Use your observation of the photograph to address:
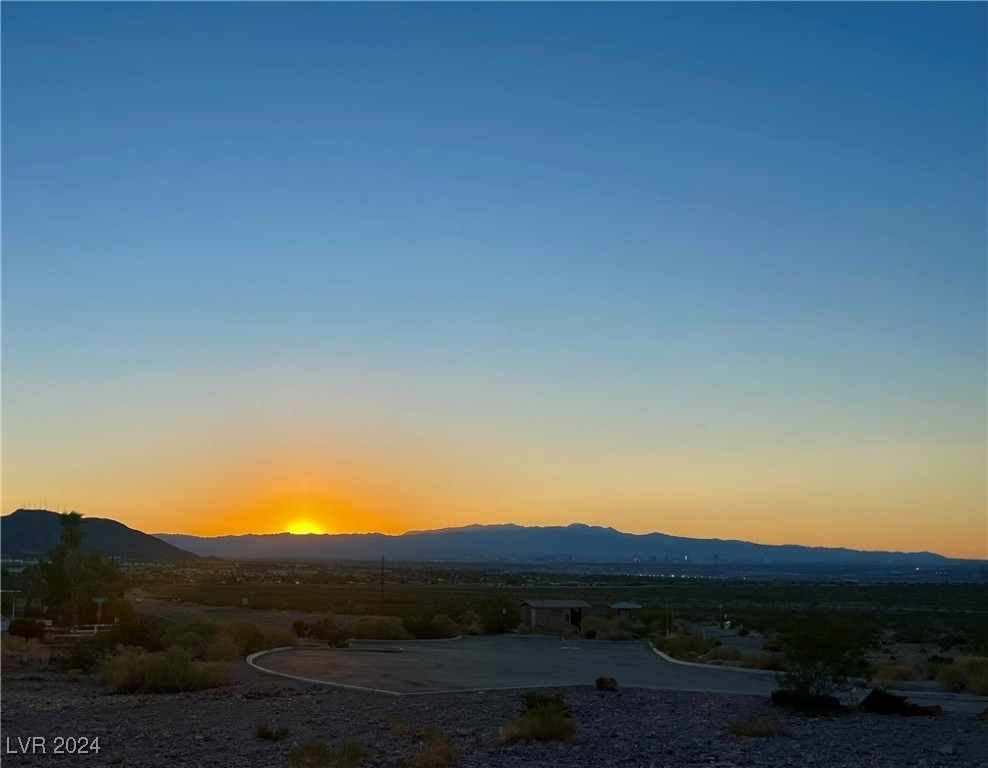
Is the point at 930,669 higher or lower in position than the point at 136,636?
lower

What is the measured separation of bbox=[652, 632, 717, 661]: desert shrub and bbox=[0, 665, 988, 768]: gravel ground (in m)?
14.8

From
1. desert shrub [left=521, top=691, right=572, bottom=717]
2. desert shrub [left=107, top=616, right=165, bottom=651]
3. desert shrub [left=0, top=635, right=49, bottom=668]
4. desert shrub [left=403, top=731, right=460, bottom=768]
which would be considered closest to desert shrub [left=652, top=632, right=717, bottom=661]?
desert shrub [left=521, top=691, right=572, bottom=717]

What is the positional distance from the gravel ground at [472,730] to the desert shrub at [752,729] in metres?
0.22

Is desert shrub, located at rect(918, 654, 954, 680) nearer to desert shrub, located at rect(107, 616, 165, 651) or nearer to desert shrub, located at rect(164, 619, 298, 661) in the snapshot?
desert shrub, located at rect(164, 619, 298, 661)

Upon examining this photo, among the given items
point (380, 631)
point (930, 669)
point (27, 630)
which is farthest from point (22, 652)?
point (930, 669)

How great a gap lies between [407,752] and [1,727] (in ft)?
29.9

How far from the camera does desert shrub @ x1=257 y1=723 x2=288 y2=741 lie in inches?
755

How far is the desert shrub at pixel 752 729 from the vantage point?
1878 cm

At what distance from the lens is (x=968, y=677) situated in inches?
1070

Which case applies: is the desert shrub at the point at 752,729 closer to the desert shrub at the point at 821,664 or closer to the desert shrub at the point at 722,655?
the desert shrub at the point at 821,664

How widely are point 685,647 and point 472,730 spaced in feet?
74.6

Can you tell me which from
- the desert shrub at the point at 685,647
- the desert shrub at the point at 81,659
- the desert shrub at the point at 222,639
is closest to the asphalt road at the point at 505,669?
the desert shrub at the point at 685,647

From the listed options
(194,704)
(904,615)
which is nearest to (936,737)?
(194,704)

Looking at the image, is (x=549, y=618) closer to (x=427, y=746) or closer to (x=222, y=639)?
(x=222, y=639)
